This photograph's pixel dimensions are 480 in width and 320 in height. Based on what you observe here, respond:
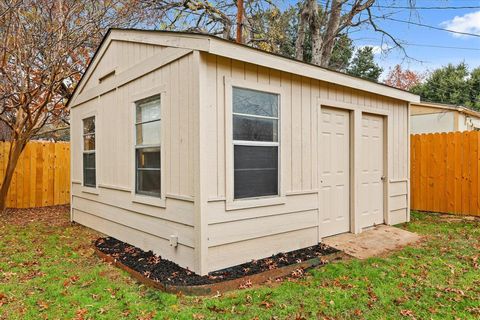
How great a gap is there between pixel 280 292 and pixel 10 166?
25.6 ft

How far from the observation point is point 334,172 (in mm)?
5586

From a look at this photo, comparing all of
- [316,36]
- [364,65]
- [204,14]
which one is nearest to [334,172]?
[316,36]

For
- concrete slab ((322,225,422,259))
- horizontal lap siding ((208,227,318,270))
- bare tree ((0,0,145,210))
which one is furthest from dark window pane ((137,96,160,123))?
bare tree ((0,0,145,210))

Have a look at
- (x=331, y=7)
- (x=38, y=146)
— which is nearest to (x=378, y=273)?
(x=38, y=146)

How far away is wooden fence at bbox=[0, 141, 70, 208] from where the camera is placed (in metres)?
9.01

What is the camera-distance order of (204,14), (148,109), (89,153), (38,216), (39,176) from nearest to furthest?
(148,109)
(89,153)
(38,216)
(39,176)
(204,14)

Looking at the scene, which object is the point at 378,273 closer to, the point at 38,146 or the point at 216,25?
the point at 38,146

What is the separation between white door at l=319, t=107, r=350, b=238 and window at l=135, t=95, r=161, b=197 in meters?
2.56

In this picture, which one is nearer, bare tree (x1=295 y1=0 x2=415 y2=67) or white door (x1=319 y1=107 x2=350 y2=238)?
white door (x1=319 y1=107 x2=350 y2=238)

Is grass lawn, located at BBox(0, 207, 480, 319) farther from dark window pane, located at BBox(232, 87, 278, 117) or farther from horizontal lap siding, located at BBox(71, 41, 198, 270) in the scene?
dark window pane, located at BBox(232, 87, 278, 117)

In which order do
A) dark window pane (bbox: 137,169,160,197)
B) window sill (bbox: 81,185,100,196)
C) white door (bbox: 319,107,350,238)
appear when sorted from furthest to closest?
1. window sill (bbox: 81,185,100,196)
2. white door (bbox: 319,107,350,238)
3. dark window pane (bbox: 137,169,160,197)

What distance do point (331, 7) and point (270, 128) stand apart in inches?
352

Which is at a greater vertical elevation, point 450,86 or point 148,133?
point 450,86

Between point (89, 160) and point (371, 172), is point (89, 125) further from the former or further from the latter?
point (371, 172)
